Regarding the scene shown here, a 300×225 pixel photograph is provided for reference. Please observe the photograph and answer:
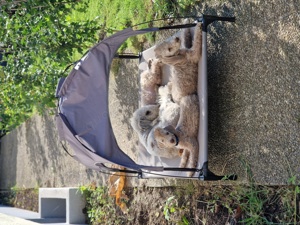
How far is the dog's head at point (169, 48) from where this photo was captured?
441 cm

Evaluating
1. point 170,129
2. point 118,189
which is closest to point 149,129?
point 170,129

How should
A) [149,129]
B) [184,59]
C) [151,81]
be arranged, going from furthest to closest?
[151,81] → [149,129] → [184,59]

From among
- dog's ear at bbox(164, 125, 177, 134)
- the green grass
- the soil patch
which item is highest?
the green grass

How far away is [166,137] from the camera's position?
426 centimetres

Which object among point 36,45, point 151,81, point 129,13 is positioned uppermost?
point 129,13

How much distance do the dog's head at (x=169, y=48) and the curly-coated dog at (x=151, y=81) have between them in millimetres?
479

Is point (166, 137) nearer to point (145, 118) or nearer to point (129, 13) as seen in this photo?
point (145, 118)

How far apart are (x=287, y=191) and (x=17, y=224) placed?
3.71m

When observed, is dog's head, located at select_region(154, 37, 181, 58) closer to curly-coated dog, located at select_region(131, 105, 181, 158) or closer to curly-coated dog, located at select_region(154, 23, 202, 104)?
curly-coated dog, located at select_region(154, 23, 202, 104)

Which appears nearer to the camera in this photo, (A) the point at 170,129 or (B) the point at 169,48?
→ (A) the point at 170,129

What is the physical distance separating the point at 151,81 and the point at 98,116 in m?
0.96

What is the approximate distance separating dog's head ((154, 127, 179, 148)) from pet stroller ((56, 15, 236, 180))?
0.62 feet

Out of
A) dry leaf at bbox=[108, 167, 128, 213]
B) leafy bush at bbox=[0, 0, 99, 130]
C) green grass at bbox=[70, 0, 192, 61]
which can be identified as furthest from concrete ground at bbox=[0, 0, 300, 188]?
leafy bush at bbox=[0, 0, 99, 130]

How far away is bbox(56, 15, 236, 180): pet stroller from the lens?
409 cm
